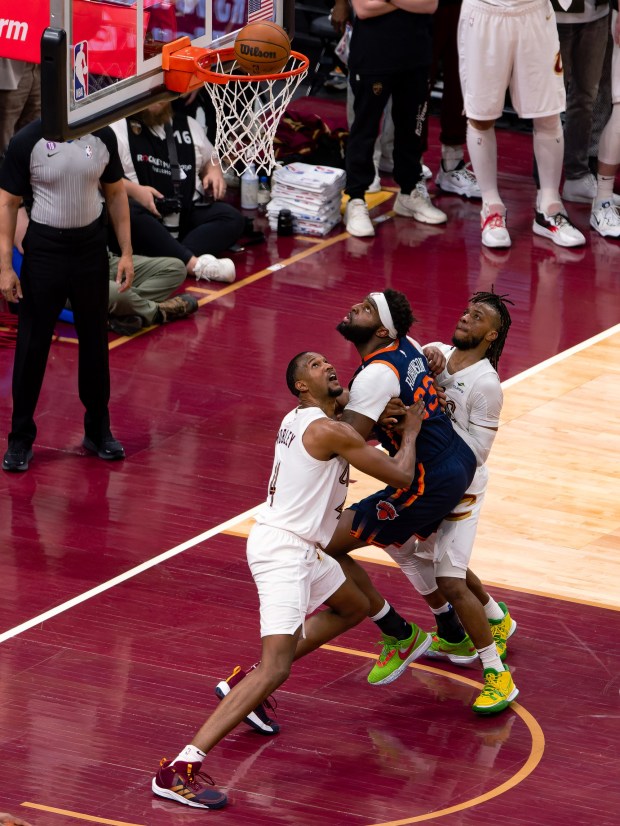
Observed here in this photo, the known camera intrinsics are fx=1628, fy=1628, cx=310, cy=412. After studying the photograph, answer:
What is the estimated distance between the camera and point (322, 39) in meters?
17.0

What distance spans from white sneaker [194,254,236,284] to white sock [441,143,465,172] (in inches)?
118

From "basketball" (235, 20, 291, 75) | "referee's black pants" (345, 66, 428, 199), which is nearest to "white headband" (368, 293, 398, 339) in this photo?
"basketball" (235, 20, 291, 75)

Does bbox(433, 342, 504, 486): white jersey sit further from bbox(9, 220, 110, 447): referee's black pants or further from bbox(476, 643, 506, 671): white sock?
bbox(9, 220, 110, 447): referee's black pants

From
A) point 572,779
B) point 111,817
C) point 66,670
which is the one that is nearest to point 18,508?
point 66,670

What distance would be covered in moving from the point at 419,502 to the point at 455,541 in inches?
10.0

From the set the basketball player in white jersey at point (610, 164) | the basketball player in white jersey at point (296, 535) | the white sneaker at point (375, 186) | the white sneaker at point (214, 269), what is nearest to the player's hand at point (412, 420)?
the basketball player in white jersey at point (296, 535)

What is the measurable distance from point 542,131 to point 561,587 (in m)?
5.82

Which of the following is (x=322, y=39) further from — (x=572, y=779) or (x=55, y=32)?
(x=572, y=779)

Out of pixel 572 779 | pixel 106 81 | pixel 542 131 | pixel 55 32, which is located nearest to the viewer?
pixel 572 779

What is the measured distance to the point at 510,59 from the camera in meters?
12.6

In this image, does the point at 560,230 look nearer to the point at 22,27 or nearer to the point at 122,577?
the point at 22,27

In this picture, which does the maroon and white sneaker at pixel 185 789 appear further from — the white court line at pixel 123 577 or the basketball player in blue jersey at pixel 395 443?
the white court line at pixel 123 577

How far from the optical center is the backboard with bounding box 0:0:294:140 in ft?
23.8

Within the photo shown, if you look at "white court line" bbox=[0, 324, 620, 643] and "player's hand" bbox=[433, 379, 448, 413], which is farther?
"white court line" bbox=[0, 324, 620, 643]
